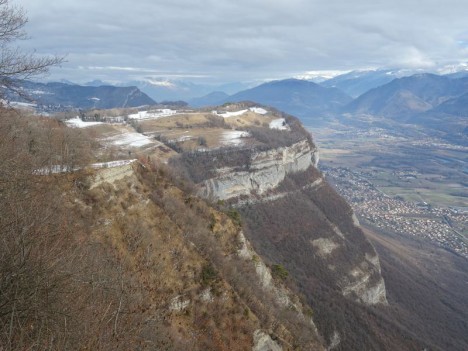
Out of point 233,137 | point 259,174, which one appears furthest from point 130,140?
point 259,174

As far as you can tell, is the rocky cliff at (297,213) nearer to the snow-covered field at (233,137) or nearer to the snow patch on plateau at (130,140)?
the snow-covered field at (233,137)

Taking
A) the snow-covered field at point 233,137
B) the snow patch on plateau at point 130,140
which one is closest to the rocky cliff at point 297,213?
the snow-covered field at point 233,137

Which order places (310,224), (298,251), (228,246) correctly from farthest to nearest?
(310,224), (298,251), (228,246)

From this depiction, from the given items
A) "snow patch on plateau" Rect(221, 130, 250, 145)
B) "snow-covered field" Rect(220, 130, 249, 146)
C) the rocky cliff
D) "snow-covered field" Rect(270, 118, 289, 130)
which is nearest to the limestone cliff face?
the rocky cliff

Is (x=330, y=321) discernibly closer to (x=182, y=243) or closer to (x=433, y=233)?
(x=182, y=243)

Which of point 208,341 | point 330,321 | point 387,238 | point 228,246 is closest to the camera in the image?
point 208,341

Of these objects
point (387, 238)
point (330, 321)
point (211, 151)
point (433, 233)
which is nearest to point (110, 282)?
point (330, 321)

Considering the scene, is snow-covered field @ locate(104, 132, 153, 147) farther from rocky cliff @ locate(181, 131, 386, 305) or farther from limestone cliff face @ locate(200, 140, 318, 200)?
limestone cliff face @ locate(200, 140, 318, 200)
